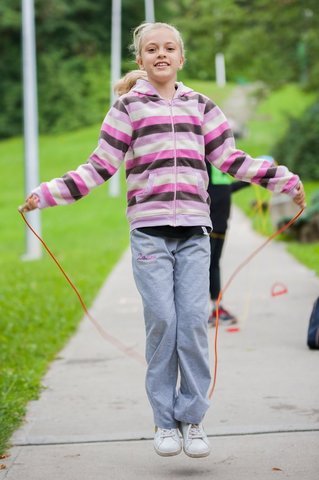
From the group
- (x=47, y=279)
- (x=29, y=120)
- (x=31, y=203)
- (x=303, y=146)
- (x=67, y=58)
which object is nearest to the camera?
(x=31, y=203)

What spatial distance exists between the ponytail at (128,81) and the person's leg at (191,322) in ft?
2.63

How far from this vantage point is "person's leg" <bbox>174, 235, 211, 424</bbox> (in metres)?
4.84

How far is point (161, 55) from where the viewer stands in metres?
4.87

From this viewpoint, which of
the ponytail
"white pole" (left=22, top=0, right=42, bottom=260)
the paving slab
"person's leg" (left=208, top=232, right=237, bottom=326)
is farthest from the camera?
"white pole" (left=22, top=0, right=42, bottom=260)

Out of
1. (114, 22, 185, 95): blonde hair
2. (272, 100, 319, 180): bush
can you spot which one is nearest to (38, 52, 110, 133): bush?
(272, 100, 319, 180): bush

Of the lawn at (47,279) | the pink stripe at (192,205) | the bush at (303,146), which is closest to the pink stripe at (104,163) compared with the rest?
the pink stripe at (192,205)

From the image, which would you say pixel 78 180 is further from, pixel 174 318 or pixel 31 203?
pixel 174 318

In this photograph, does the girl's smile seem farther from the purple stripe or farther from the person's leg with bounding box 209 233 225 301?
the person's leg with bounding box 209 233 225 301

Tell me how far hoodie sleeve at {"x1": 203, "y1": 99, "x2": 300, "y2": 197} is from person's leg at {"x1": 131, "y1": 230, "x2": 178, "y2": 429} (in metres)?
0.46

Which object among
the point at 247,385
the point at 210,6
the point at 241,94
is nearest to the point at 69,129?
the point at 241,94

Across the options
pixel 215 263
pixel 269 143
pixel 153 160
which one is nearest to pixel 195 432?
pixel 153 160

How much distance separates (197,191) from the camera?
191 inches

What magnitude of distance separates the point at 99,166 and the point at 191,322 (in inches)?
31.9

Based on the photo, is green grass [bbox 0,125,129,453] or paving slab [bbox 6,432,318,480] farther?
green grass [bbox 0,125,129,453]
